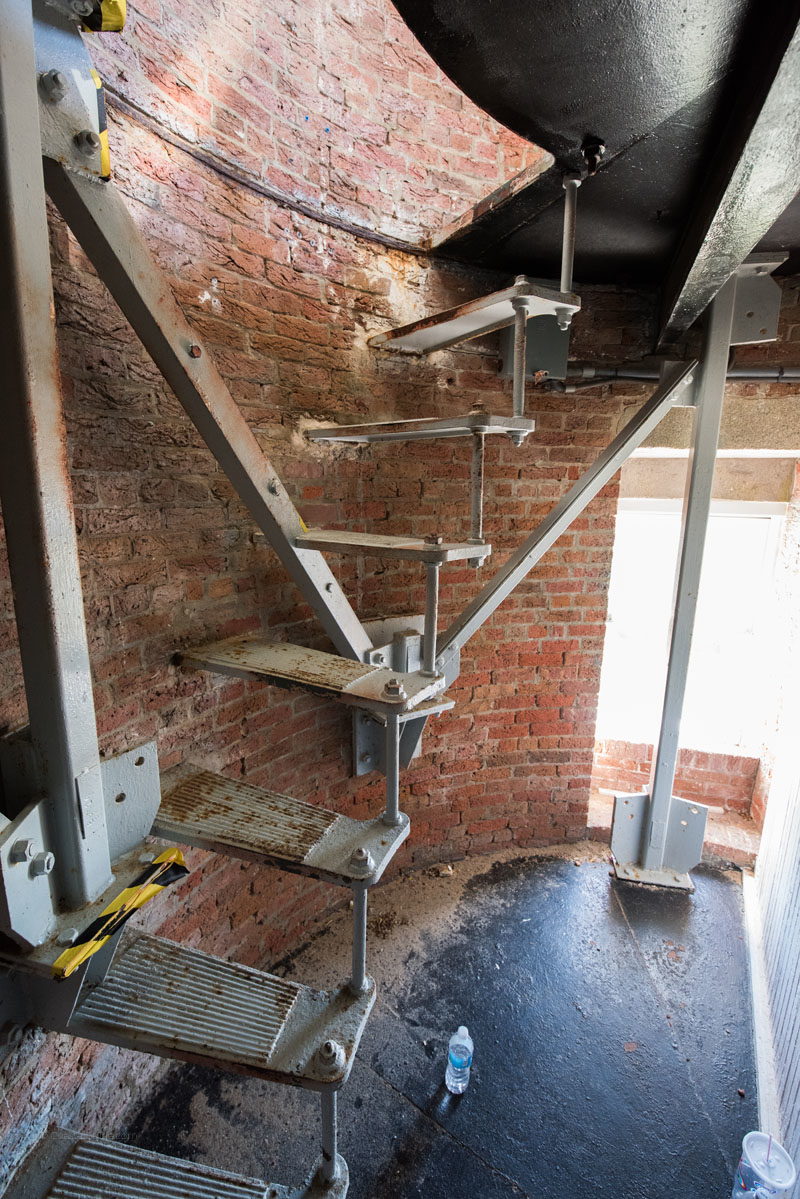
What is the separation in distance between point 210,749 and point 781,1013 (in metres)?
2.08

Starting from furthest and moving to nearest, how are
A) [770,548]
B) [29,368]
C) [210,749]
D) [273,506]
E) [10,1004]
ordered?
1. [770,548]
2. [210,749]
3. [273,506]
4. [10,1004]
5. [29,368]

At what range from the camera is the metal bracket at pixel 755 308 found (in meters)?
2.19

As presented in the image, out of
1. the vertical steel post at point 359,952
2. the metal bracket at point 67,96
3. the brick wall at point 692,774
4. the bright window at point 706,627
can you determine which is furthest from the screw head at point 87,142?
the brick wall at point 692,774

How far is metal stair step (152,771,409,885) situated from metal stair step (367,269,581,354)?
1.38 meters

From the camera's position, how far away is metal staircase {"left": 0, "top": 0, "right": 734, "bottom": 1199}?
838mm

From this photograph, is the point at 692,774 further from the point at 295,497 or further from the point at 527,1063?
the point at 295,497

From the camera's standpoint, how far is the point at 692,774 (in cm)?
328

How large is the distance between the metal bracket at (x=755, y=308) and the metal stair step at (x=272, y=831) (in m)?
2.24

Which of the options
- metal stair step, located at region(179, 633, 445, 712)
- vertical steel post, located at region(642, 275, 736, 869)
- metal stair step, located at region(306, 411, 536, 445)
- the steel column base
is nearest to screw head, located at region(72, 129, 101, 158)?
metal stair step, located at region(306, 411, 536, 445)

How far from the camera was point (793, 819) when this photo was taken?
2.19 metres

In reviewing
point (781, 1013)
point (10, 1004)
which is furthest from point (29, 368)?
point (781, 1013)

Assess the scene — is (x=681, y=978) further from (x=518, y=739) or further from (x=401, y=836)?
(x=401, y=836)

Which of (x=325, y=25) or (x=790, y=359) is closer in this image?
(x=325, y=25)

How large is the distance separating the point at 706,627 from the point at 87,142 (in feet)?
11.7
